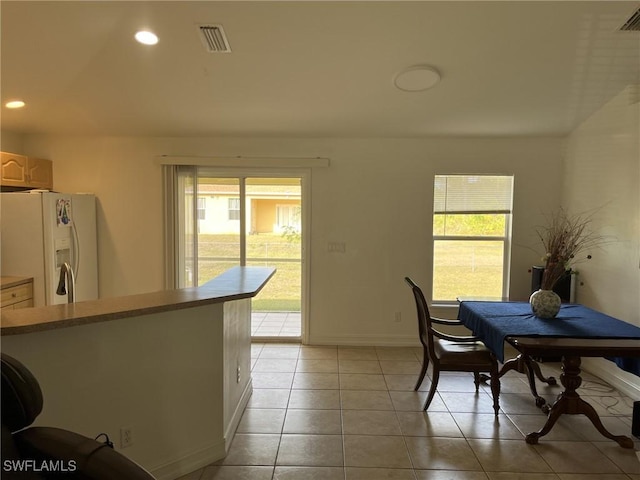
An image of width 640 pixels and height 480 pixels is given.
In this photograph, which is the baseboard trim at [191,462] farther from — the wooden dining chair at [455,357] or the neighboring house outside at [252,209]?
the neighboring house outside at [252,209]

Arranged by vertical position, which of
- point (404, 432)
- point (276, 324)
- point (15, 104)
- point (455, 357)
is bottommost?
point (404, 432)

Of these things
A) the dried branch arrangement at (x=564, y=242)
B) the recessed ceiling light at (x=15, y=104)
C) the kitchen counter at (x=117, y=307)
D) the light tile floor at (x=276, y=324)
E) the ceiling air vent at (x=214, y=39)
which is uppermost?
the ceiling air vent at (x=214, y=39)

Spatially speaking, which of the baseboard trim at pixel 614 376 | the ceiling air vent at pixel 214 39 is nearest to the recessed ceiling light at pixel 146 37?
the ceiling air vent at pixel 214 39

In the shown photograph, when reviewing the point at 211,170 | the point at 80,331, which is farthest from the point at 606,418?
the point at 211,170

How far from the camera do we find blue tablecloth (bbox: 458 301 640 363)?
8.71 ft

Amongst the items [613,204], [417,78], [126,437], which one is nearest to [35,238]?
[126,437]

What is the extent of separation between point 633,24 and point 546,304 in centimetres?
202

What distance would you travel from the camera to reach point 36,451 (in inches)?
47.7

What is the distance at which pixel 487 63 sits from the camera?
3051 millimetres

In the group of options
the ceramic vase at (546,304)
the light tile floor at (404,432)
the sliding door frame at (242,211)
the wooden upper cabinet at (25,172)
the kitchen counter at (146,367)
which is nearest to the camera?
the kitchen counter at (146,367)

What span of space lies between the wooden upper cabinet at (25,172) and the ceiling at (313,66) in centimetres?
40

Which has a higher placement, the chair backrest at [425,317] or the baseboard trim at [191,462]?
the chair backrest at [425,317]

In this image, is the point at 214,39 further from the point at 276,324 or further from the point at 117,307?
the point at 276,324

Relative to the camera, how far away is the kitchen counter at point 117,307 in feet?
5.55
